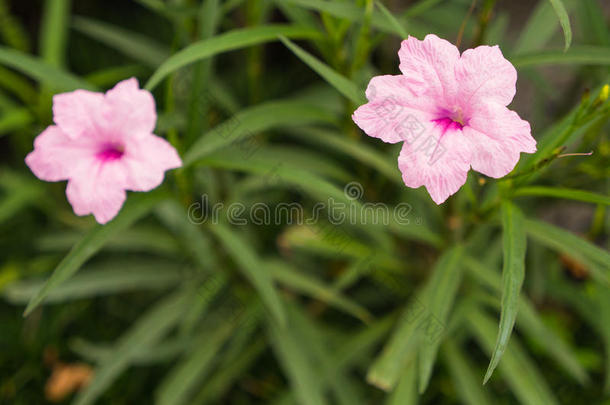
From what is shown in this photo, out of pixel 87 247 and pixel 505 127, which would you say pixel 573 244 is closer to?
pixel 505 127

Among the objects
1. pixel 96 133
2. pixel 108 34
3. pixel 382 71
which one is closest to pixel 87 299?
pixel 108 34

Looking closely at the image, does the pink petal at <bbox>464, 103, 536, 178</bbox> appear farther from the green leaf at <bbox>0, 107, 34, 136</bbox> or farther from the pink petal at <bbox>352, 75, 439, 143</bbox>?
the green leaf at <bbox>0, 107, 34, 136</bbox>

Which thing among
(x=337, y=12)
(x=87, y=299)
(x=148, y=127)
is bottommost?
(x=87, y=299)

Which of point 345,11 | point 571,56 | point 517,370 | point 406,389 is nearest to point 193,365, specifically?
point 406,389

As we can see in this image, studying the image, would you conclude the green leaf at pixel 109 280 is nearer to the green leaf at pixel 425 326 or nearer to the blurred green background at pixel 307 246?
the blurred green background at pixel 307 246

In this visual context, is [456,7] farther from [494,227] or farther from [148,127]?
[148,127]

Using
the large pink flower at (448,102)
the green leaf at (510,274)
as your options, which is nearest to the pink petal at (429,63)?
the large pink flower at (448,102)

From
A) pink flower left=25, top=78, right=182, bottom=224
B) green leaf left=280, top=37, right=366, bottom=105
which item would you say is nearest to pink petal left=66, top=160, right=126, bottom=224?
pink flower left=25, top=78, right=182, bottom=224
